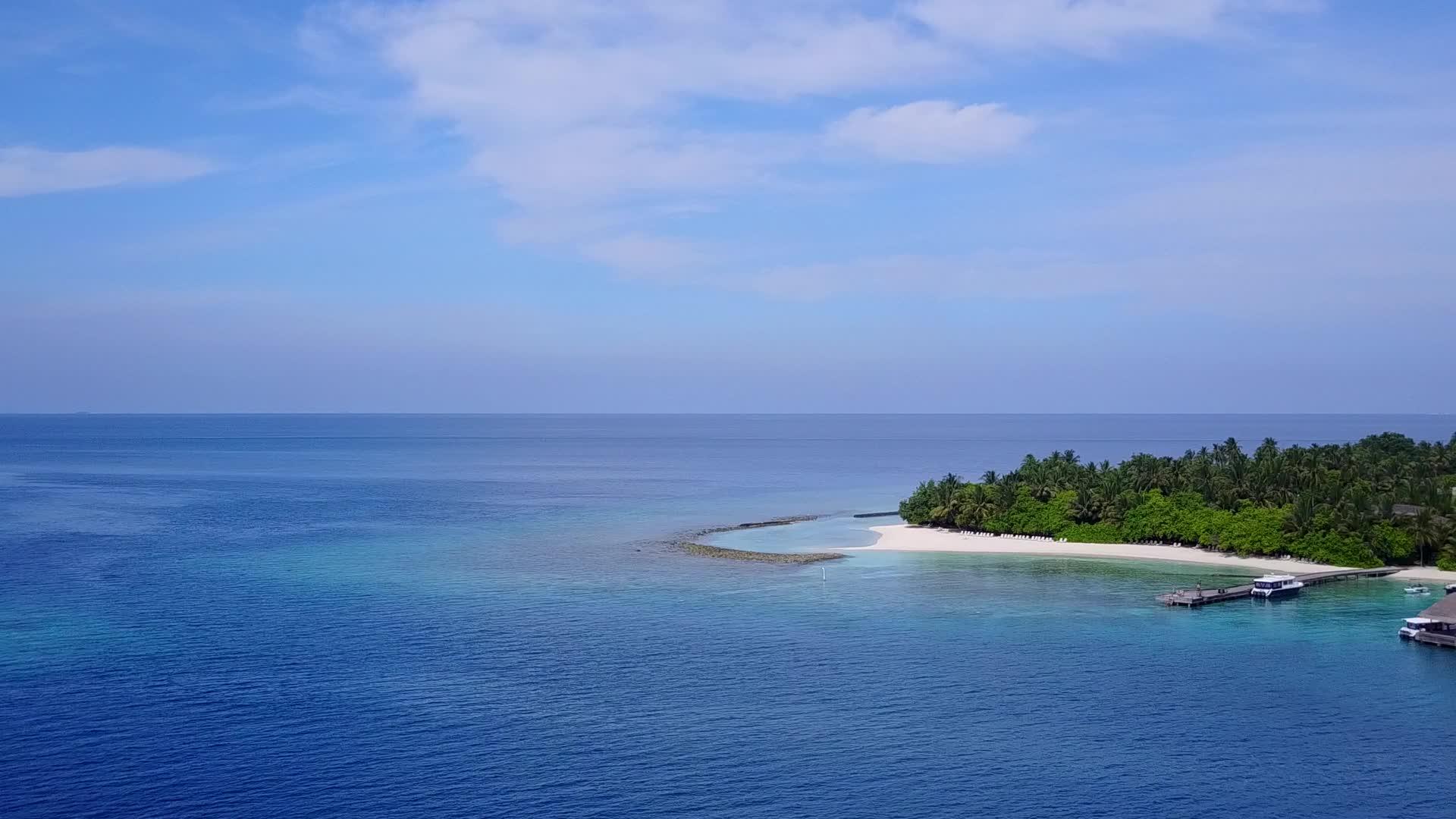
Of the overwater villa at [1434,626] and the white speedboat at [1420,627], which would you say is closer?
the overwater villa at [1434,626]

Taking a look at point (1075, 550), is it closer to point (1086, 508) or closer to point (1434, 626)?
point (1086, 508)

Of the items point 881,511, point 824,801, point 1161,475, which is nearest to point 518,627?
point 824,801

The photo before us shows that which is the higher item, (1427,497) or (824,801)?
(1427,497)

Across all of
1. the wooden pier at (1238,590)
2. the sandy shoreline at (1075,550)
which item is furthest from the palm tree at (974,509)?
the wooden pier at (1238,590)

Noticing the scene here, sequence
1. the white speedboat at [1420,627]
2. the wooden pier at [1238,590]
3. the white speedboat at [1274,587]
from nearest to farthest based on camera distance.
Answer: the white speedboat at [1420,627]
the wooden pier at [1238,590]
the white speedboat at [1274,587]

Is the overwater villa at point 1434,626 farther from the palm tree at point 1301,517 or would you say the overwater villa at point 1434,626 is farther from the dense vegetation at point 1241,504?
the palm tree at point 1301,517

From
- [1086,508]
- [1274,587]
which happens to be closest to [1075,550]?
[1086,508]

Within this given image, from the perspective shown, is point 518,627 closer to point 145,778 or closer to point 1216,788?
point 145,778
